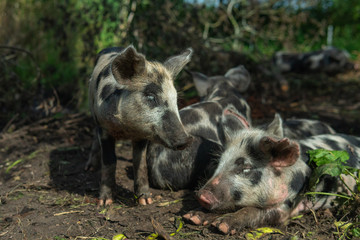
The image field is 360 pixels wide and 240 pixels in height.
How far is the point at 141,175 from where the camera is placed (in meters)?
3.89

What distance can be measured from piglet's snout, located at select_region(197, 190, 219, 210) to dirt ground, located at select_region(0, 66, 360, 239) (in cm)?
18

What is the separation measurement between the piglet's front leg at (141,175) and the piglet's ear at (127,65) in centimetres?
73

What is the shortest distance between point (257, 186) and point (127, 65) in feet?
4.68

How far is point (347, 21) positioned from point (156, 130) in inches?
618

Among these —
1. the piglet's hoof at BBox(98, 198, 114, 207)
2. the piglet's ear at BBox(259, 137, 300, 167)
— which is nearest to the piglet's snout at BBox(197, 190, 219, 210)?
the piglet's ear at BBox(259, 137, 300, 167)

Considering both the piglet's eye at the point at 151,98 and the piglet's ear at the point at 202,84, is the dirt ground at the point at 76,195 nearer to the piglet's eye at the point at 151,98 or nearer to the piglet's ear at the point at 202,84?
the piglet's eye at the point at 151,98

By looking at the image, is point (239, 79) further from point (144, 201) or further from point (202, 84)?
point (144, 201)

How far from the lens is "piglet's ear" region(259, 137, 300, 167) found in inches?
127

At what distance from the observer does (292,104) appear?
7906 mm

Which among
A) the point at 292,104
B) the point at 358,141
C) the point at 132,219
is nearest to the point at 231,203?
the point at 132,219

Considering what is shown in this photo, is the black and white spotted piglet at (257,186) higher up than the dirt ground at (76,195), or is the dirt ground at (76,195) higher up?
the black and white spotted piglet at (257,186)

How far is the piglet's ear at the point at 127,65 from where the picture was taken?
324 cm

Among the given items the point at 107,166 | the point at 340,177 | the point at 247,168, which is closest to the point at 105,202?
the point at 107,166

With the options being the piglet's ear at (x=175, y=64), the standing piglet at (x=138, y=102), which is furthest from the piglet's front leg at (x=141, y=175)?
the piglet's ear at (x=175, y=64)
